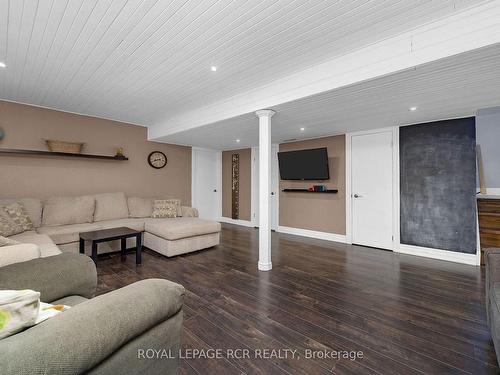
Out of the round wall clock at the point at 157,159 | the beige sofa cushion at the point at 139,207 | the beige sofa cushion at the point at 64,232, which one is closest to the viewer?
the beige sofa cushion at the point at 64,232

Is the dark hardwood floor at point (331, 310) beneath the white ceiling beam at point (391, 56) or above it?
beneath

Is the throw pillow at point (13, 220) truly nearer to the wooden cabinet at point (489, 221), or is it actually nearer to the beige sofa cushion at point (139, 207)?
the beige sofa cushion at point (139, 207)

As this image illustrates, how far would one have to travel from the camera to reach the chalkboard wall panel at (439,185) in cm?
351

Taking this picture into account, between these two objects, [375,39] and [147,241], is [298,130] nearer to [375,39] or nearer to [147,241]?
[375,39]

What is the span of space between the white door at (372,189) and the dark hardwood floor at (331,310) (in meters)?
0.66

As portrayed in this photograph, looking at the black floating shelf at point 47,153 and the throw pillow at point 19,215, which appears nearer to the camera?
the throw pillow at point 19,215

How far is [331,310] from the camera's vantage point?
7.15 feet

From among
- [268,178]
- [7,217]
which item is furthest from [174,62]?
[7,217]

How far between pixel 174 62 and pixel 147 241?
2884 millimetres

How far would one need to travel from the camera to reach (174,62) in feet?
8.22

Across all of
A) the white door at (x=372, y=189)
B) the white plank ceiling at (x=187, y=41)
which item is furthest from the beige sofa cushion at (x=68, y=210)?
the white door at (x=372, y=189)

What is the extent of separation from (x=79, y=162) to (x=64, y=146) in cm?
46

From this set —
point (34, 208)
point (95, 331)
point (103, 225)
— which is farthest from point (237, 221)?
point (95, 331)

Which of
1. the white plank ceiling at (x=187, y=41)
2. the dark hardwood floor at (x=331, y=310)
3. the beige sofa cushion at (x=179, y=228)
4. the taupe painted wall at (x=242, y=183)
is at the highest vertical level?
the white plank ceiling at (x=187, y=41)
